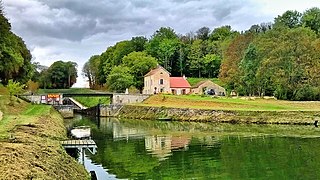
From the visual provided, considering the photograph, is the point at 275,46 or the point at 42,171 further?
the point at 275,46

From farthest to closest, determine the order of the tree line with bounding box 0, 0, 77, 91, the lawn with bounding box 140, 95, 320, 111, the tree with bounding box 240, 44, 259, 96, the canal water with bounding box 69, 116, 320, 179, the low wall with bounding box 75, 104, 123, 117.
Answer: the low wall with bounding box 75, 104, 123, 117, the tree with bounding box 240, 44, 259, 96, the lawn with bounding box 140, 95, 320, 111, the tree line with bounding box 0, 0, 77, 91, the canal water with bounding box 69, 116, 320, 179

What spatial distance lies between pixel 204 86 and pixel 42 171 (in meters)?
85.9

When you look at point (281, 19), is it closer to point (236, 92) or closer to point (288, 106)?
point (236, 92)

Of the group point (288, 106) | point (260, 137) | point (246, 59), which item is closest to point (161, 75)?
point (246, 59)

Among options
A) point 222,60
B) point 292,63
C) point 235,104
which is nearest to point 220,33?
point 222,60

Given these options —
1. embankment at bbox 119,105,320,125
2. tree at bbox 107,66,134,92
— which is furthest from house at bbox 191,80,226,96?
embankment at bbox 119,105,320,125

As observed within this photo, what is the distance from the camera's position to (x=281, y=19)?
113 meters

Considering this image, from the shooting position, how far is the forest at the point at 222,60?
67000 mm

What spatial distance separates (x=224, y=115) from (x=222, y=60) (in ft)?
128

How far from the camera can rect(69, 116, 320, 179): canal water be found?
74.0 feet

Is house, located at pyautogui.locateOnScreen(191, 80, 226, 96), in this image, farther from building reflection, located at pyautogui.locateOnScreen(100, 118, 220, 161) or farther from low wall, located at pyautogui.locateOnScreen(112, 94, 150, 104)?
building reflection, located at pyautogui.locateOnScreen(100, 118, 220, 161)

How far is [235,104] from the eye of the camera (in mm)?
66250

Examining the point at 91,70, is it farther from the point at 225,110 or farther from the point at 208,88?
the point at 225,110

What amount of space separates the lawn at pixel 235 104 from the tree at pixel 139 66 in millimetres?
21573
